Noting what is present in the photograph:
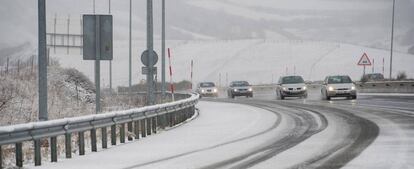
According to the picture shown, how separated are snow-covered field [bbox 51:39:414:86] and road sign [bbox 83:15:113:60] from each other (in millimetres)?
83360

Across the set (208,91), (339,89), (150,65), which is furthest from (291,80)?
(150,65)

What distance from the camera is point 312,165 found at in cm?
1125

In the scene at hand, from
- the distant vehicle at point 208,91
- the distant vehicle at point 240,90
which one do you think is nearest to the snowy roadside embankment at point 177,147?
the distant vehicle at point 240,90


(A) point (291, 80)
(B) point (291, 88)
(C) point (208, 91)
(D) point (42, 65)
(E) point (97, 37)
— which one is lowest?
(C) point (208, 91)

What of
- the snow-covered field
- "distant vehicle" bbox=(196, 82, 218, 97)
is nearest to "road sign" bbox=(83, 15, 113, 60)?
"distant vehicle" bbox=(196, 82, 218, 97)

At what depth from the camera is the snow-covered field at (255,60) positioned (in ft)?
358

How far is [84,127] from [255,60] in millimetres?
108962

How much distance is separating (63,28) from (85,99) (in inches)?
734

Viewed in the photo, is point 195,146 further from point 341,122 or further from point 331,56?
point 331,56

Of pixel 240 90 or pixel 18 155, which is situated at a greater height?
pixel 18 155

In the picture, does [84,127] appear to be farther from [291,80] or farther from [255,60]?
[255,60]

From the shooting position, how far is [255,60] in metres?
123

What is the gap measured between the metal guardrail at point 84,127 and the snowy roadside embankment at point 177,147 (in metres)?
0.32

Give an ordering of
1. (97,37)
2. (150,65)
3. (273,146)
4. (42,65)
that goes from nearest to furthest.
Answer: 1. (273,146)
2. (42,65)
3. (97,37)
4. (150,65)
